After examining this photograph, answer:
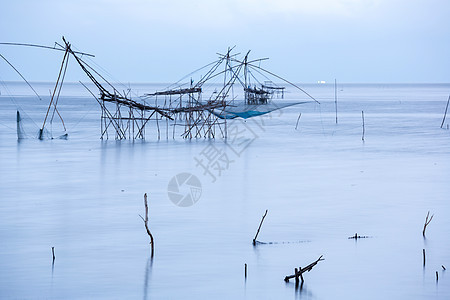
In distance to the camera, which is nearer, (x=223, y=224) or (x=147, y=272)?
(x=147, y=272)

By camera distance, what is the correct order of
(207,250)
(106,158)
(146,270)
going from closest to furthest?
(146,270) < (207,250) < (106,158)

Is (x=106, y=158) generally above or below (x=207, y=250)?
above

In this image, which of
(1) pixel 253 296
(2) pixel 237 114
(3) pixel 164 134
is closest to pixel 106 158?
(2) pixel 237 114

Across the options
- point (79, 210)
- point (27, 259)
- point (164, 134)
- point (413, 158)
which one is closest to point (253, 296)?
point (27, 259)

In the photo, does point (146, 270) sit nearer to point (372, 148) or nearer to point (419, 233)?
point (419, 233)

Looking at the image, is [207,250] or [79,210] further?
[79,210]

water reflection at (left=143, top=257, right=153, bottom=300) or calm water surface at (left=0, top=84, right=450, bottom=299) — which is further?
calm water surface at (left=0, top=84, right=450, bottom=299)

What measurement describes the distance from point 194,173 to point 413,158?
5742mm

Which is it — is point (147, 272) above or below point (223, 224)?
below

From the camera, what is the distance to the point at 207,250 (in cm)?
650

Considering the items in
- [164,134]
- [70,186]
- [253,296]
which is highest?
[164,134]

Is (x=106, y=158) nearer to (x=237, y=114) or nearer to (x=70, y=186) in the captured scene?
(x=70, y=186)

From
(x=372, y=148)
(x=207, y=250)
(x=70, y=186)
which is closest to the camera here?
(x=207, y=250)

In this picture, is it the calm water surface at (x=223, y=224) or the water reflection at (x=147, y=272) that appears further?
the calm water surface at (x=223, y=224)
